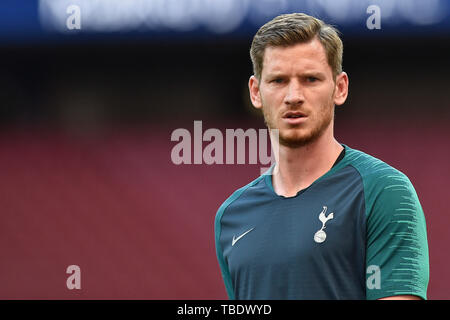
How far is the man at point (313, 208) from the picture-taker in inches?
80.0

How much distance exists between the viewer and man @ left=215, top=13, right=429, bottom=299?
2.03 meters

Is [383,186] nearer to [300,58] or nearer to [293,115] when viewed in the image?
[293,115]

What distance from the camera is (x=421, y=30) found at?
6.73 meters

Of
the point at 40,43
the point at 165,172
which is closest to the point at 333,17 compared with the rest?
the point at 165,172

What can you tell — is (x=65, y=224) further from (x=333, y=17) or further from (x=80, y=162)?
(x=333, y=17)

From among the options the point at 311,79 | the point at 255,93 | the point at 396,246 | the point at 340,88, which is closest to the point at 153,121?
the point at 255,93

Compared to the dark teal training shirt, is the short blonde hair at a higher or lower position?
higher

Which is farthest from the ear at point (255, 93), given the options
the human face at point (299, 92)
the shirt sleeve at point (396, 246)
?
the shirt sleeve at point (396, 246)

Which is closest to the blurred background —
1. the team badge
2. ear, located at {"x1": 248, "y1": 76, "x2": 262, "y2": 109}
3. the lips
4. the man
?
ear, located at {"x1": 248, "y1": 76, "x2": 262, "y2": 109}

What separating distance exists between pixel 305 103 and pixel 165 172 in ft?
18.0

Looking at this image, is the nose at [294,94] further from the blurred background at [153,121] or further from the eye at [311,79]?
the blurred background at [153,121]

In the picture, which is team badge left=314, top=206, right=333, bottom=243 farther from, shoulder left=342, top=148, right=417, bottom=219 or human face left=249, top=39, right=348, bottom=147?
human face left=249, top=39, right=348, bottom=147

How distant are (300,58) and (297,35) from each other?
9 cm

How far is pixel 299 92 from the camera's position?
2.26 m
